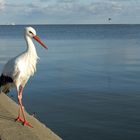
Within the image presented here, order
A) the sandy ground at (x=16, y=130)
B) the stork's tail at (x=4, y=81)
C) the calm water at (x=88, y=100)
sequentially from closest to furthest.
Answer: the sandy ground at (x=16, y=130), the stork's tail at (x=4, y=81), the calm water at (x=88, y=100)

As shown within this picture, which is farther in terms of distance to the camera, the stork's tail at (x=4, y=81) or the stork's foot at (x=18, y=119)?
the stork's tail at (x=4, y=81)

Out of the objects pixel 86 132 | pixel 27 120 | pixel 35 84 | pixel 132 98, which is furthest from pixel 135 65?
pixel 27 120

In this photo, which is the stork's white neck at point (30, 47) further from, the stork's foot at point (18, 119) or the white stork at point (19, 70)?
the stork's foot at point (18, 119)

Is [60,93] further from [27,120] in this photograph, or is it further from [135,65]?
[135,65]

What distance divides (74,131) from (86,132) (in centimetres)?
37

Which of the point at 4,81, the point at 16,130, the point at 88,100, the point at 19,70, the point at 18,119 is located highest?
the point at 19,70

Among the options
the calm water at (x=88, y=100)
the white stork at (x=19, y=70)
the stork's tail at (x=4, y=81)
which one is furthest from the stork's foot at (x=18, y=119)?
the calm water at (x=88, y=100)

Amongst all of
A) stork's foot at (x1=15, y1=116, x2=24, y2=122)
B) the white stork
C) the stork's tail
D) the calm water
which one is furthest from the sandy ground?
the calm water

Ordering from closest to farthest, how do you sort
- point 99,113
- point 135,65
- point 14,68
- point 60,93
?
point 14,68, point 99,113, point 60,93, point 135,65

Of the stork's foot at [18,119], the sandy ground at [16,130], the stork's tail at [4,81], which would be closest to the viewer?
the sandy ground at [16,130]

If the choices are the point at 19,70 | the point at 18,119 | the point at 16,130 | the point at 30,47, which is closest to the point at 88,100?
the point at 30,47

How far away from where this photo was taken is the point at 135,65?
29734 mm

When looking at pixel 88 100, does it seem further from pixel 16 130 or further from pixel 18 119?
pixel 16 130

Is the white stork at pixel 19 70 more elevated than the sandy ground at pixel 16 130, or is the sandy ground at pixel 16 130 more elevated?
the white stork at pixel 19 70
